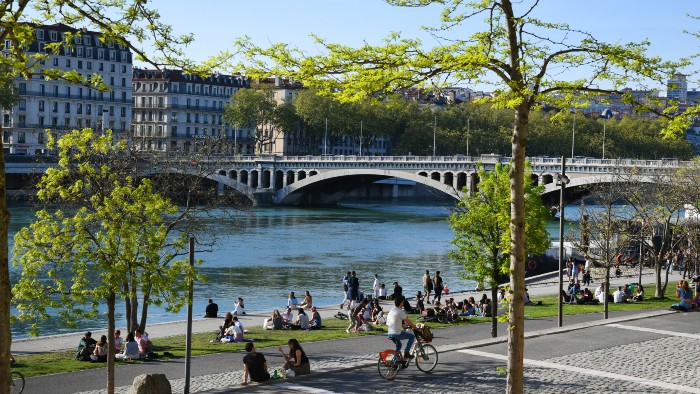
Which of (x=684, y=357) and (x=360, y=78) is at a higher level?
(x=360, y=78)

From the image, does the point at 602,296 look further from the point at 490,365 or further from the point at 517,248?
the point at 517,248

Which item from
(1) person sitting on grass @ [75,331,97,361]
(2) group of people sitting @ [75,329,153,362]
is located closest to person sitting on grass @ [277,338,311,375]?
(2) group of people sitting @ [75,329,153,362]

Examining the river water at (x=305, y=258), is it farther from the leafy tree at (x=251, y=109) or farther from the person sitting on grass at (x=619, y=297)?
the leafy tree at (x=251, y=109)

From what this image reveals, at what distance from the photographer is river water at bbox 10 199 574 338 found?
40156mm

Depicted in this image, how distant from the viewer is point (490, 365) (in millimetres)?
16828

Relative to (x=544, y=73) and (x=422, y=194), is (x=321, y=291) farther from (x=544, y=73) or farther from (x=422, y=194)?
(x=422, y=194)

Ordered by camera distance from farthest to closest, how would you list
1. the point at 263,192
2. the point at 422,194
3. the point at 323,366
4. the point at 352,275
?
1. the point at 422,194
2. the point at 263,192
3. the point at 352,275
4. the point at 323,366

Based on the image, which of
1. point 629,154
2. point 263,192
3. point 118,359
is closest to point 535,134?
point 629,154

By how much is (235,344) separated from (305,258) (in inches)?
1270

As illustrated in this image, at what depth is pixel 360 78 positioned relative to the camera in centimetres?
961

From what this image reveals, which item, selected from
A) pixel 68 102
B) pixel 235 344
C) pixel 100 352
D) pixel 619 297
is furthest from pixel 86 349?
pixel 68 102

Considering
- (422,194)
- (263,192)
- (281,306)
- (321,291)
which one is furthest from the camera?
(422,194)

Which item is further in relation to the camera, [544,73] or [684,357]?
[684,357]

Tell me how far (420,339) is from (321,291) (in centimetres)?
2646
